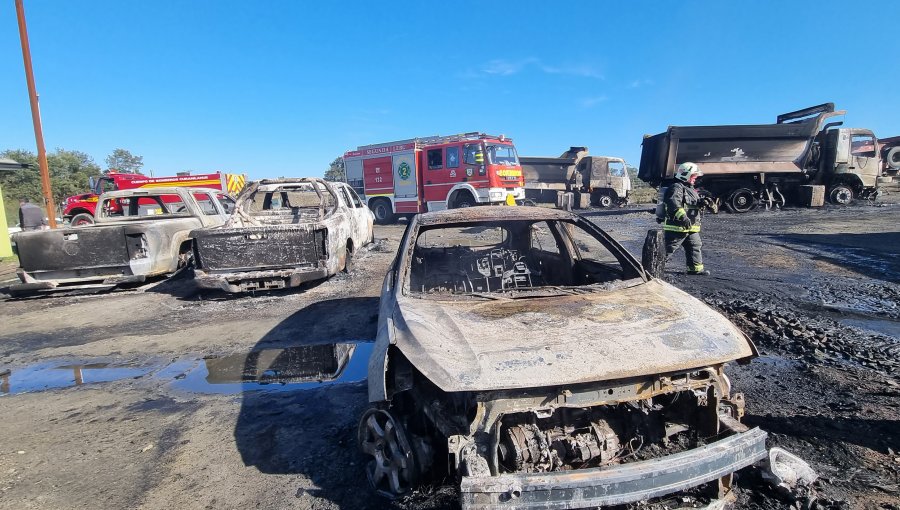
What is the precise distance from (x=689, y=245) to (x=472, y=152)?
807cm

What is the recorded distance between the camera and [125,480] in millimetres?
2510

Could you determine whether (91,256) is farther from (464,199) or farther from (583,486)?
(464,199)

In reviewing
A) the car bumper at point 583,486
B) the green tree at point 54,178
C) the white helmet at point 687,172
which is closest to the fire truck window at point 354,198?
the white helmet at point 687,172

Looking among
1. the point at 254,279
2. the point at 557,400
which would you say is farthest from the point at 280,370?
the point at 557,400

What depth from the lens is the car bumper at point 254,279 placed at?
6.21 m

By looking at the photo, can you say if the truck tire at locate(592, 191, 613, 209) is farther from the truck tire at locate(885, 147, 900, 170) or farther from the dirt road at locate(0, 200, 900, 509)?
the dirt road at locate(0, 200, 900, 509)

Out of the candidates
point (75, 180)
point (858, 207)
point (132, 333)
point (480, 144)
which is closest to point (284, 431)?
point (132, 333)

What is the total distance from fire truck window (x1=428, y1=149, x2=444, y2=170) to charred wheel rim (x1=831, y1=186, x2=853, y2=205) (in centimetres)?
1429

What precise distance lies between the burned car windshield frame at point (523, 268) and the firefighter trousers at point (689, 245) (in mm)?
3226

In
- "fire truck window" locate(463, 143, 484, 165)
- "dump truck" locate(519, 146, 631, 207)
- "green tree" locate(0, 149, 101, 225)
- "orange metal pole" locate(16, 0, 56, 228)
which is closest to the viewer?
"orange metal pole" locate(16, 0, 56, 228)

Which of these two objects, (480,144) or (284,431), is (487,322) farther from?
(480,144)

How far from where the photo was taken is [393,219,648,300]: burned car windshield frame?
9.82 feet

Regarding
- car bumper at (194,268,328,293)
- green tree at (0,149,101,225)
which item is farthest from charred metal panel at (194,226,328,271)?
green tree at (0,149,101,225)

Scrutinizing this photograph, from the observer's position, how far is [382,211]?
16.9 meters
